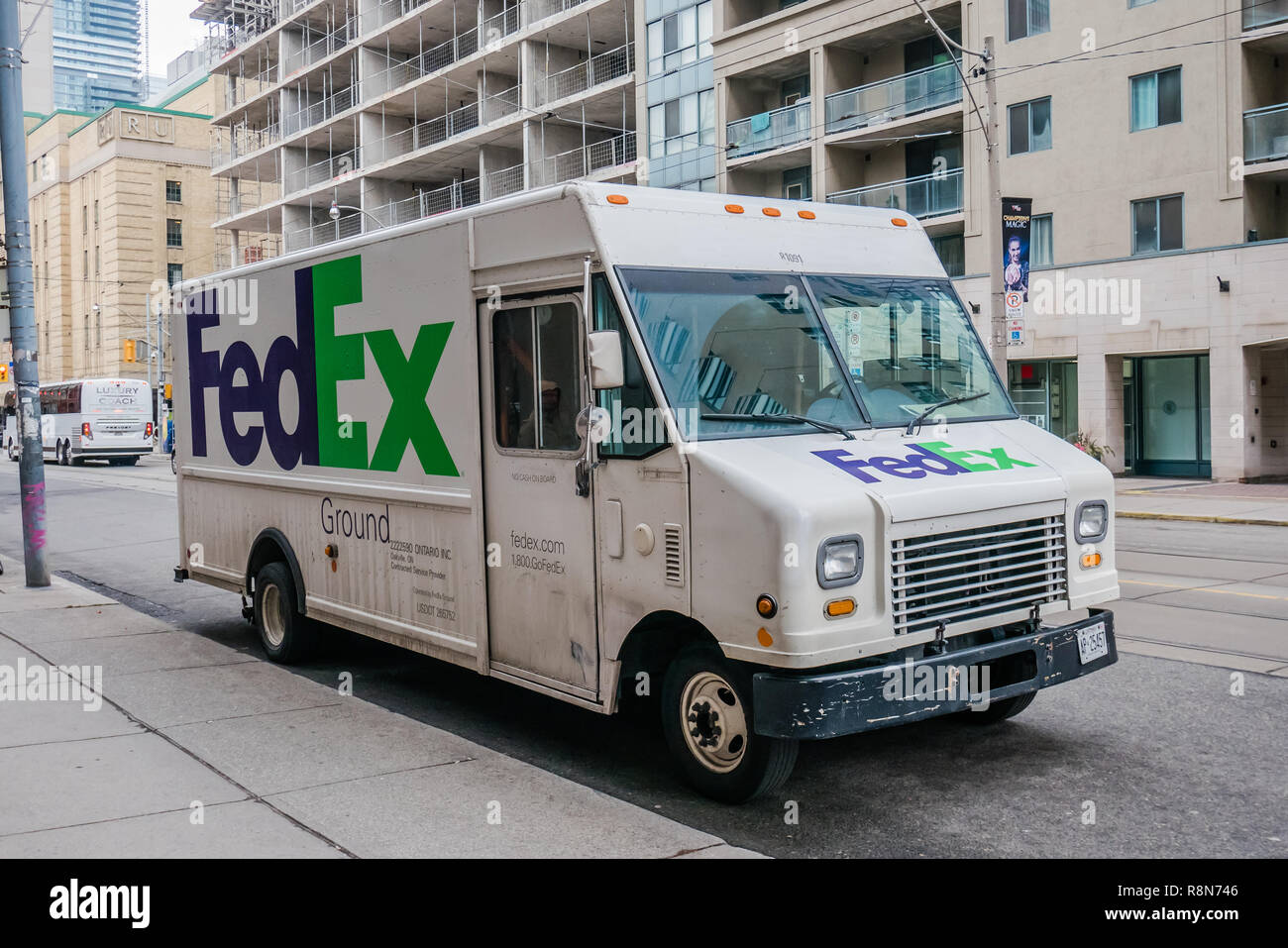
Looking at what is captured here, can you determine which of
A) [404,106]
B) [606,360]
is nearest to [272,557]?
[606,360]

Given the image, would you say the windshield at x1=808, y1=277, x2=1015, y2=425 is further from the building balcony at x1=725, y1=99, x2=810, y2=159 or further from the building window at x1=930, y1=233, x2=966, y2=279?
the building balcony at x1=725, y1=99, x2=810, y2=159

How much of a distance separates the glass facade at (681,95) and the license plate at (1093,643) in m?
34.8

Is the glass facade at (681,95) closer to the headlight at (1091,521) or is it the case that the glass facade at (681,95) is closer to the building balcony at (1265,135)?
the building balcony at (1265,135)

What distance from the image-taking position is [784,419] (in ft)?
19.5

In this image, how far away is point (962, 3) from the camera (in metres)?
33.0

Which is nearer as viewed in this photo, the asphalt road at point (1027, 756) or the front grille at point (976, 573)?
the asphalt road at point (1027, 756)

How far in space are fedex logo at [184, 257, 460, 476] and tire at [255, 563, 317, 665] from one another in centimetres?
86

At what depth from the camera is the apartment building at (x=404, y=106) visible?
152 ft

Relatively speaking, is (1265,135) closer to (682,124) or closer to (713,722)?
(682,124)

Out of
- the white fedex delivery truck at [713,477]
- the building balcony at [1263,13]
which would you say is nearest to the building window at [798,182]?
the building balcony at [1263,13]

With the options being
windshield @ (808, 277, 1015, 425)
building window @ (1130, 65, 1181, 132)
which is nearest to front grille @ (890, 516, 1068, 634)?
windshield @ (808, 277, 1015, 425)

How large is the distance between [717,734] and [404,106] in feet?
176

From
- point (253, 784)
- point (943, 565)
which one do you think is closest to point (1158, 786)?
point (943, 565)
